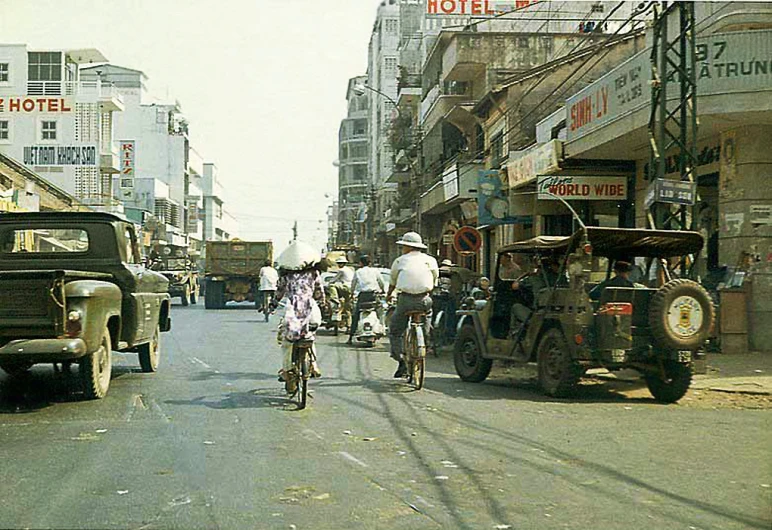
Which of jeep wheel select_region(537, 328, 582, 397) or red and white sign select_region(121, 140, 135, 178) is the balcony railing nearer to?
red and white sign select_region(121, 140, 135, 178)

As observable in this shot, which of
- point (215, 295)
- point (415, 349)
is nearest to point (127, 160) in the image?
point (215, 295)

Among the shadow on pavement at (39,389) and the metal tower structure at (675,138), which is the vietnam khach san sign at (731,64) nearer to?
the metal tower structure at (675,138)

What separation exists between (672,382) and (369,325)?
321 inches

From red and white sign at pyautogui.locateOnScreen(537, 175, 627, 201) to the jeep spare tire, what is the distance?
424 inches

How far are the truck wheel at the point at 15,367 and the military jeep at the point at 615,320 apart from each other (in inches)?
223

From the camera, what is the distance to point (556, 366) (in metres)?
10.5

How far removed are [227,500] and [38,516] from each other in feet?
3.47

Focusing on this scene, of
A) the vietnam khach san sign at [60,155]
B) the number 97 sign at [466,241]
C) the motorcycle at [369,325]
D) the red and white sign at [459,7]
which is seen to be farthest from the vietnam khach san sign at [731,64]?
the vietnam khach san sign at [60,155]

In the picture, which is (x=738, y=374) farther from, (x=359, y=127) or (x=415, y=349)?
(x=359, y=127)

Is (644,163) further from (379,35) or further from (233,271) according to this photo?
(379,35)

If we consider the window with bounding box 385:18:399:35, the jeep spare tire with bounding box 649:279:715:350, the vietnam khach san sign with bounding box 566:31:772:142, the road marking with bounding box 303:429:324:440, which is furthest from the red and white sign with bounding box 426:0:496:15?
the road marking with bounding box 303:429:324:440

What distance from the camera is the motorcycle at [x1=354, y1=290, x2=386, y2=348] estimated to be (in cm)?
1786

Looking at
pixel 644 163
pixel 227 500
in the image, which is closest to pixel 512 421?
pixel 227 500

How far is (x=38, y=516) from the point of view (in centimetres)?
531
